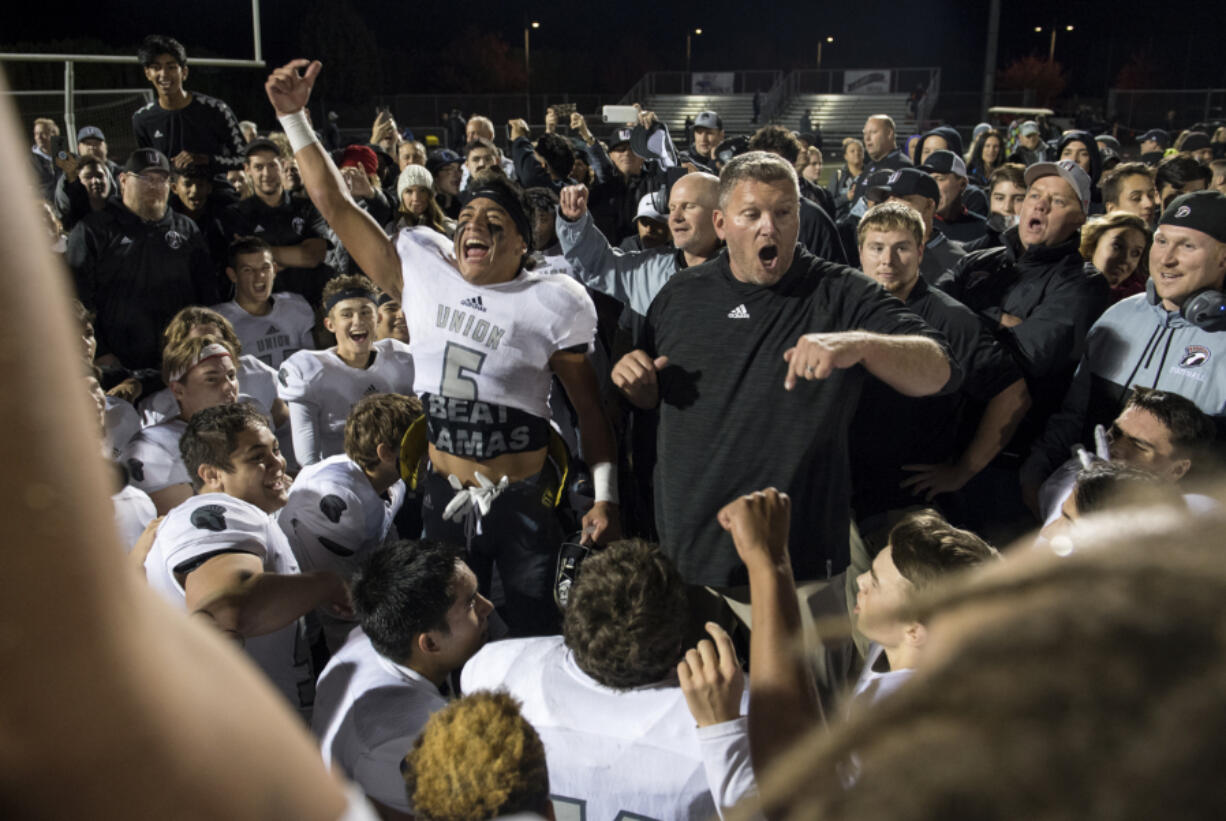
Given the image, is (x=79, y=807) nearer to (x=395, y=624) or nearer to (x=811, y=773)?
(x=811, y=773)

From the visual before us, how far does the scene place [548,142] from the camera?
7504 mm

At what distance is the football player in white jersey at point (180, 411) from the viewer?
346 cm

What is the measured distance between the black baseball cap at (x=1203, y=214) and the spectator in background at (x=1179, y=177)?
11.2 feet

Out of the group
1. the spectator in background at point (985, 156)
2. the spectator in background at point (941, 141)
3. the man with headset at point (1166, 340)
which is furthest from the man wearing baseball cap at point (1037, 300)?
the spectator in background at point (985, 156)

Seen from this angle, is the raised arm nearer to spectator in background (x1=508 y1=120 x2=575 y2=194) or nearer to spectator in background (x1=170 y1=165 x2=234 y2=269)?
spectator in background (x1=170 y1=165 x2=234 y2=269)

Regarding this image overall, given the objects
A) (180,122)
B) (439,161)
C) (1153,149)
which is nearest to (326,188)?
(180,122)

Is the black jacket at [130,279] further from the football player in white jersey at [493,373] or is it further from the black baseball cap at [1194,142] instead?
the black baseball cap at [1194,142]

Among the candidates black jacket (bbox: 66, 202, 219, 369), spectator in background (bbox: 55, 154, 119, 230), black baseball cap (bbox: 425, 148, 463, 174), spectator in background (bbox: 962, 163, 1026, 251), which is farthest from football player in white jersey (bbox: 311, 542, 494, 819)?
black baseball cap (bbox: 425, 148, 463, 174)

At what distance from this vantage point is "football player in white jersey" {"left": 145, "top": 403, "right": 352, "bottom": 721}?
245cm

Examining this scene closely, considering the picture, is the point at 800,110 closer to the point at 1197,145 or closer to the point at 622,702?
the point at 1197,145

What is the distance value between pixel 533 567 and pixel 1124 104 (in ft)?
91.9

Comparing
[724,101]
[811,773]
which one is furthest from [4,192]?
[724,101]

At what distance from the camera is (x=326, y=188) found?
335 cm

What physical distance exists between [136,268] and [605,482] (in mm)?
3348
